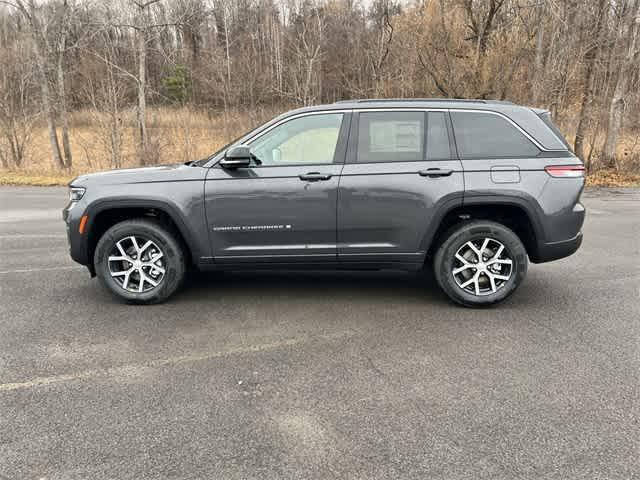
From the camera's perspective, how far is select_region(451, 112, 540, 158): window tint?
14.5 feet

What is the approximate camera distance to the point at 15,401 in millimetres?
3018

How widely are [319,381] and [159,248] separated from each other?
2.20 m

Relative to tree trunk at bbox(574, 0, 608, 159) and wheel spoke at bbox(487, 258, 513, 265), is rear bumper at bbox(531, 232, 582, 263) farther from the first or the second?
tree trunk at bbox(574, 0, 608, 159)

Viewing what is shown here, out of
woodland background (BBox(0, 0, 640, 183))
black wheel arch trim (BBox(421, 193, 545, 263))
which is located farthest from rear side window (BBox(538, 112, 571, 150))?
woodland background (BBox(0, 0, 640, 183))

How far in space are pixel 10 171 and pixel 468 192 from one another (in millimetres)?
17780

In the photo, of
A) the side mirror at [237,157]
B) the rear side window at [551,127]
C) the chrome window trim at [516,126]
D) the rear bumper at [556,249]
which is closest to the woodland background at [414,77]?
the rear side window at [551,127]

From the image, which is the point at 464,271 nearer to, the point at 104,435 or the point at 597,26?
the point at 104,435

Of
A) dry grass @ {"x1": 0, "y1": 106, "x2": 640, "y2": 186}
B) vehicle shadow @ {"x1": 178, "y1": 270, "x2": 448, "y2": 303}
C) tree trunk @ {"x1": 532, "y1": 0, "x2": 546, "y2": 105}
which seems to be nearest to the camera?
vehicle shadow @ {"x1": 178, "y1": 270, "x2": 448, "y2": 303}

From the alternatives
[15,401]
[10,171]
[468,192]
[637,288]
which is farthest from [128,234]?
[10,171]

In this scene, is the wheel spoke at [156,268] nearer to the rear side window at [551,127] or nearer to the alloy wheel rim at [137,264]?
the alloy wheel rim at [137,264]

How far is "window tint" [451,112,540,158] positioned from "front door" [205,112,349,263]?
108 cm

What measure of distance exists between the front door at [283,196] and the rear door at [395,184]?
0.47 feet

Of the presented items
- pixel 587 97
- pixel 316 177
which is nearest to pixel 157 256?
pixel 316 177

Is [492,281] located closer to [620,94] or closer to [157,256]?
[157,256]
